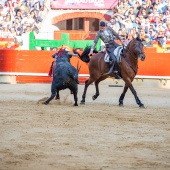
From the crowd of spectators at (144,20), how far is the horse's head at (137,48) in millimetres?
6842

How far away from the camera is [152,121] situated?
1002cm

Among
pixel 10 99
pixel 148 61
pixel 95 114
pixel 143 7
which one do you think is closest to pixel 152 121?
pixel 95 114

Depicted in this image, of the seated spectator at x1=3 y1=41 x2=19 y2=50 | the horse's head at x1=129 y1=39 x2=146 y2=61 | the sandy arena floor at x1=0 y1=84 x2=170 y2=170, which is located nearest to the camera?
the sandy arena floor at x1=0 y1=84 x2=170 y2=170

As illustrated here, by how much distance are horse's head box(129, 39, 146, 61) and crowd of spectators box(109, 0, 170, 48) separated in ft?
22.4

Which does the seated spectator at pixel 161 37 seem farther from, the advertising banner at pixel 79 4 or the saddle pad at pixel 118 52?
the saddle pad at pixel 118 52

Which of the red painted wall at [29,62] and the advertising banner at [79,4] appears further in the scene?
the advertising banner at [79,4]

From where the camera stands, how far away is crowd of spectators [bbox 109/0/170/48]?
19.8 metres

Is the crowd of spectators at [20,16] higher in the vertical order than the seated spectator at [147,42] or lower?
higher

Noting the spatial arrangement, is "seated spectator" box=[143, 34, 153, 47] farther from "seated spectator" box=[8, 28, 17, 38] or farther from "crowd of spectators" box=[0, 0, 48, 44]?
"seated spectator" box=[8, 28, 17, 38]

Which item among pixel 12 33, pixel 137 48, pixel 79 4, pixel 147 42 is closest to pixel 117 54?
pixel 137 48

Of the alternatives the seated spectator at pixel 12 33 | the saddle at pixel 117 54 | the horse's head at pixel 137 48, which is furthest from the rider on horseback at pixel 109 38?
the seated spectator at pixel 12 33

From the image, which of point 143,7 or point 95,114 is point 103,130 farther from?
point 143,7

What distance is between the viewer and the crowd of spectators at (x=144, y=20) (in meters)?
19.8

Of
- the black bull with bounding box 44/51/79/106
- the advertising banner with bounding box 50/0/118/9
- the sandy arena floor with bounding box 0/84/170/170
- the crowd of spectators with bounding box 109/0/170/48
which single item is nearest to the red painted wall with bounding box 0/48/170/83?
the crowd of spectators with bounding box 109/0/170/48
